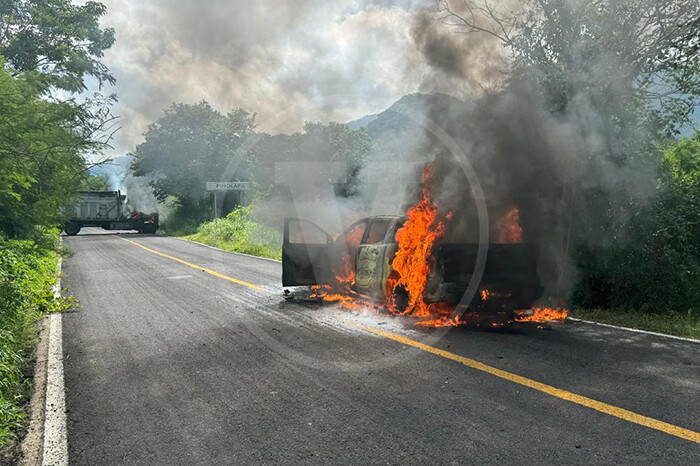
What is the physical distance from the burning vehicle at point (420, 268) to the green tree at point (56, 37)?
17.5 m

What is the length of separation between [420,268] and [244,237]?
18822 mm

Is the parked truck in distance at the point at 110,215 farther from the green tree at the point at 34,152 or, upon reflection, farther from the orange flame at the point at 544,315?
the orange flame at the point at 544,315

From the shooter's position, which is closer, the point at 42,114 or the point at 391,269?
the point at 391,269

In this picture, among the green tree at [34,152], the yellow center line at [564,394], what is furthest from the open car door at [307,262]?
the green tree at [34,152]

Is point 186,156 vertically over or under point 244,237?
over

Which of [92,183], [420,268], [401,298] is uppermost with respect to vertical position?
[92,183]

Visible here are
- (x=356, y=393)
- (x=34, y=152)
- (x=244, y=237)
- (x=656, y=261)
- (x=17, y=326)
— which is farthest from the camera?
(x=244, y=237)

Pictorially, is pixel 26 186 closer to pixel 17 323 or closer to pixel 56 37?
pixel 17 323

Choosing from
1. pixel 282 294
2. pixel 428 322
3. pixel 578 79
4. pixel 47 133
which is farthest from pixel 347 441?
pixel 47 133

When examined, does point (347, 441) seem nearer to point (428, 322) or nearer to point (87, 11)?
point (428, 322)

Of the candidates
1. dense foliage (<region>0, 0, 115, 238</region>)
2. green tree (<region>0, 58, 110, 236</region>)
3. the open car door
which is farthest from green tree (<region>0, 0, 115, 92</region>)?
the open car door

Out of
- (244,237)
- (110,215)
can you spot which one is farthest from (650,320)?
(110,215)

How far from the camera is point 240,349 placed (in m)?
5.79

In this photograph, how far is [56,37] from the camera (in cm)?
2248
